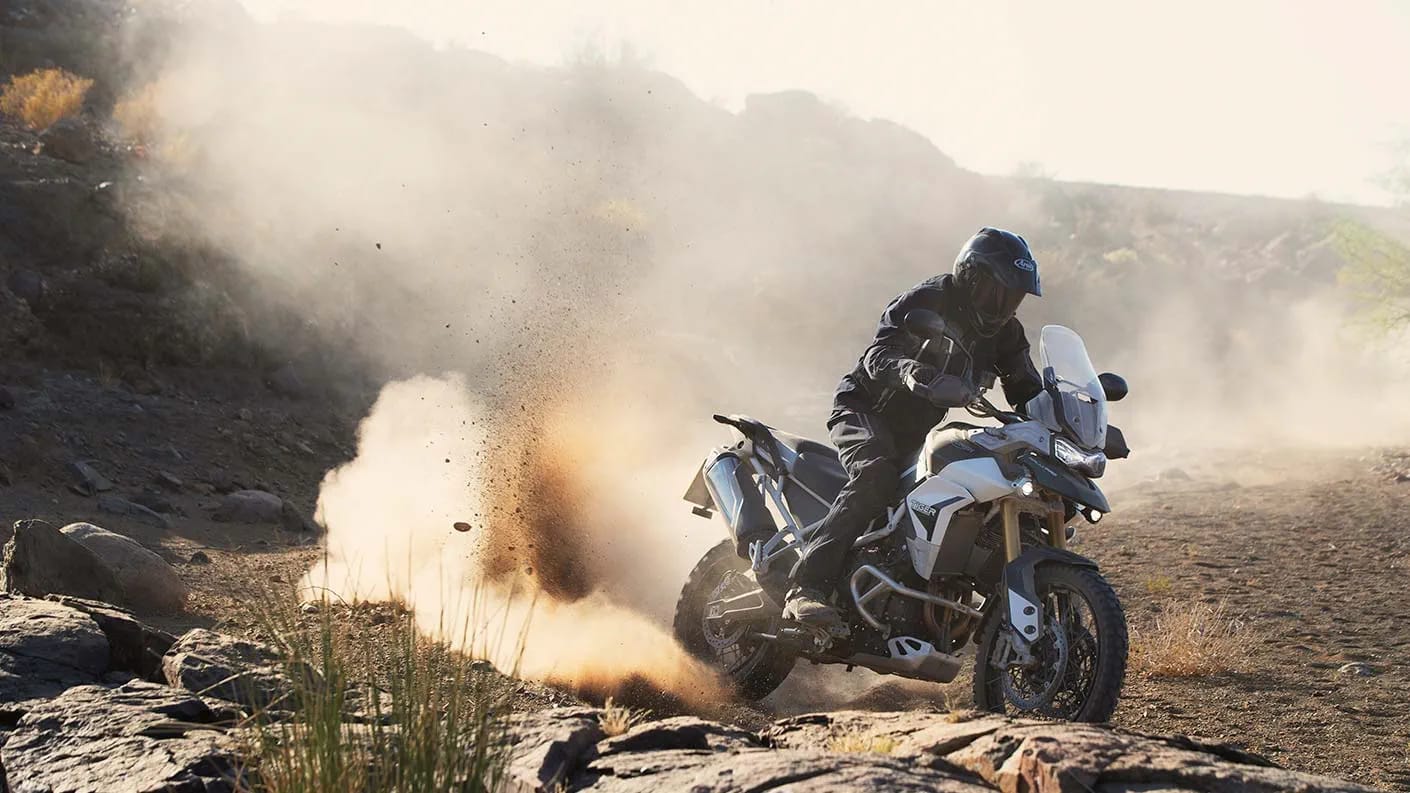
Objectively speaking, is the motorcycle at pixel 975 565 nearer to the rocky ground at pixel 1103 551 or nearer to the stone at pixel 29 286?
the rocky ground at pixel 1103 551

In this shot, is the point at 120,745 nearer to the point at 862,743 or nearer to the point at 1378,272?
the point at 862,743

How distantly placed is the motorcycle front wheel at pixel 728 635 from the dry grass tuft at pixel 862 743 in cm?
252

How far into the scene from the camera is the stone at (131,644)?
5.73 meters

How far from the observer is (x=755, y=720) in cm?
703

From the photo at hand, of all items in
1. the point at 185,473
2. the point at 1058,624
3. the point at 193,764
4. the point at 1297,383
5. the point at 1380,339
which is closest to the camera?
the point at 193,764

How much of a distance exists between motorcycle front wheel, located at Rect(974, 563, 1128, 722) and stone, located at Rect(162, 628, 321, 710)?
9.40 ft

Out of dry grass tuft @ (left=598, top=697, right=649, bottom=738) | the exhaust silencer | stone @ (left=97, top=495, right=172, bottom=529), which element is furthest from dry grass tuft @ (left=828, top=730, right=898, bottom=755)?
stone @ (left=97, top=495, right=172, bottom=529)

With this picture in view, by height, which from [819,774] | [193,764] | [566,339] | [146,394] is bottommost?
[819,774]

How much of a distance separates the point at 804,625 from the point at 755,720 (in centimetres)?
65

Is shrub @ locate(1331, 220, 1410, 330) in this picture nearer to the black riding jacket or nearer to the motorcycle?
the black riding jacket

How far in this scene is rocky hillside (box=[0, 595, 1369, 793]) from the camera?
391 centimetres

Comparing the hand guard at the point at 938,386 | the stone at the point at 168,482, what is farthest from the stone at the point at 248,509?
the hand guard at the point at 938,386

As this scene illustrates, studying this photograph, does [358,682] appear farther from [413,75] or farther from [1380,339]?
[413,75]

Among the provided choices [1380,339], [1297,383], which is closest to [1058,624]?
[1380,339]
